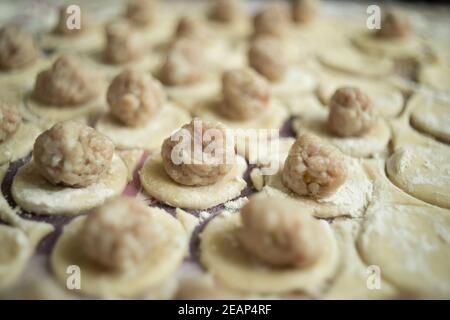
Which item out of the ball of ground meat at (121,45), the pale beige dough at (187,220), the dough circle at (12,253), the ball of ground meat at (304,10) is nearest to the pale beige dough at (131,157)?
the pale beige dough at (187,220)

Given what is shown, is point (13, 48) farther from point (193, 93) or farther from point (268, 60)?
point (268, 60)

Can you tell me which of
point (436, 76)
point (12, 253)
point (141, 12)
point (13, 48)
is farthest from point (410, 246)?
point (141, 12)

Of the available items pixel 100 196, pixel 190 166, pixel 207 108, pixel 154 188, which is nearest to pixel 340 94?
pixel 207 108

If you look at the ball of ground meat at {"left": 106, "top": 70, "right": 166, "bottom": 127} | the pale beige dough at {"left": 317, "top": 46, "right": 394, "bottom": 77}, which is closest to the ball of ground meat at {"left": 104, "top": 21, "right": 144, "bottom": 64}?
the ball of ground meat at {"left": 106, "top": 70, "right": 166, "bottom": 127}

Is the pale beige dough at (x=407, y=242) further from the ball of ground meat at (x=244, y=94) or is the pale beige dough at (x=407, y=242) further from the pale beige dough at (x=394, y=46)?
the pale beige dough at (x=394, y=46)

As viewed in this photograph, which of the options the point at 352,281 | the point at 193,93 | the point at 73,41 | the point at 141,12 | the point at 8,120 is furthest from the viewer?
the point at 141,12

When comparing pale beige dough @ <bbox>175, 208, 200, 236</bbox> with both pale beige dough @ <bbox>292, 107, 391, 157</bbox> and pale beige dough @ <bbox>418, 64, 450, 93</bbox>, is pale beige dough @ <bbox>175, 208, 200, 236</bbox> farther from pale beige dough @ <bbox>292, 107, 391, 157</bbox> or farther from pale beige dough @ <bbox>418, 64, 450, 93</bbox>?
pale beige dough @ <bbox>418, 64, 450, 93</bbox>
